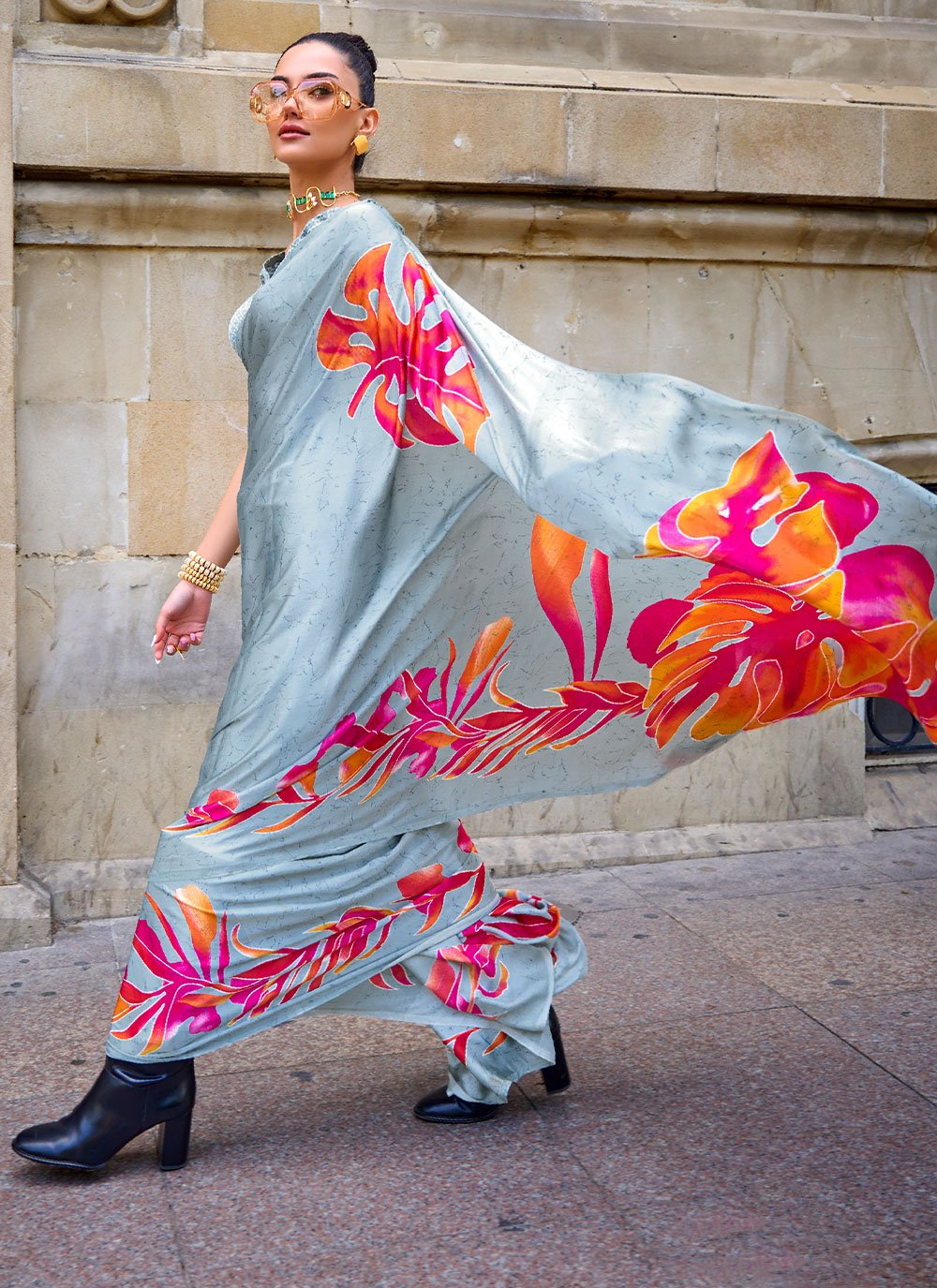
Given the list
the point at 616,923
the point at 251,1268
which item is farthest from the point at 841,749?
the point at 251,1268

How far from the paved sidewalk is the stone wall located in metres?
0.80

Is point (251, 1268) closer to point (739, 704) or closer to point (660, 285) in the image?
point (739, 704)

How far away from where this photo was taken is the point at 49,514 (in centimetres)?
444

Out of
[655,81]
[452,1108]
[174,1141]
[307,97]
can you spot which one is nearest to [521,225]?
[655,81]

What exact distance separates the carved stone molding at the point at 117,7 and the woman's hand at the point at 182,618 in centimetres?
230

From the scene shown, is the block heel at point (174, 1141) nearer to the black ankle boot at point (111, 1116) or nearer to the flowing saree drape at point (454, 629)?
the black ankle boot at point (111, 1116)

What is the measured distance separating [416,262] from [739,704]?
1.05m

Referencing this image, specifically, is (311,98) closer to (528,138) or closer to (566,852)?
(528,138)

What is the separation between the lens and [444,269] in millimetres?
4738

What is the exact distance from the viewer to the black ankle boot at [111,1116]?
2.63 metres

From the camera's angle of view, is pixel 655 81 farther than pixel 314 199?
Yes

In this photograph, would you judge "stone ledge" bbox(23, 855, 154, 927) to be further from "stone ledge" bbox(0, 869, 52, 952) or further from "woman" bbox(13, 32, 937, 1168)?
"woman" bbox(13, 32, 937, 1168)

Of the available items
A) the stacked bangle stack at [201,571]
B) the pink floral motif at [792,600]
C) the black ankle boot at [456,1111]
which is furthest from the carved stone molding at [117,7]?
the black ankle boot at [456,1111]

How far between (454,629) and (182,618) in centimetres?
58
